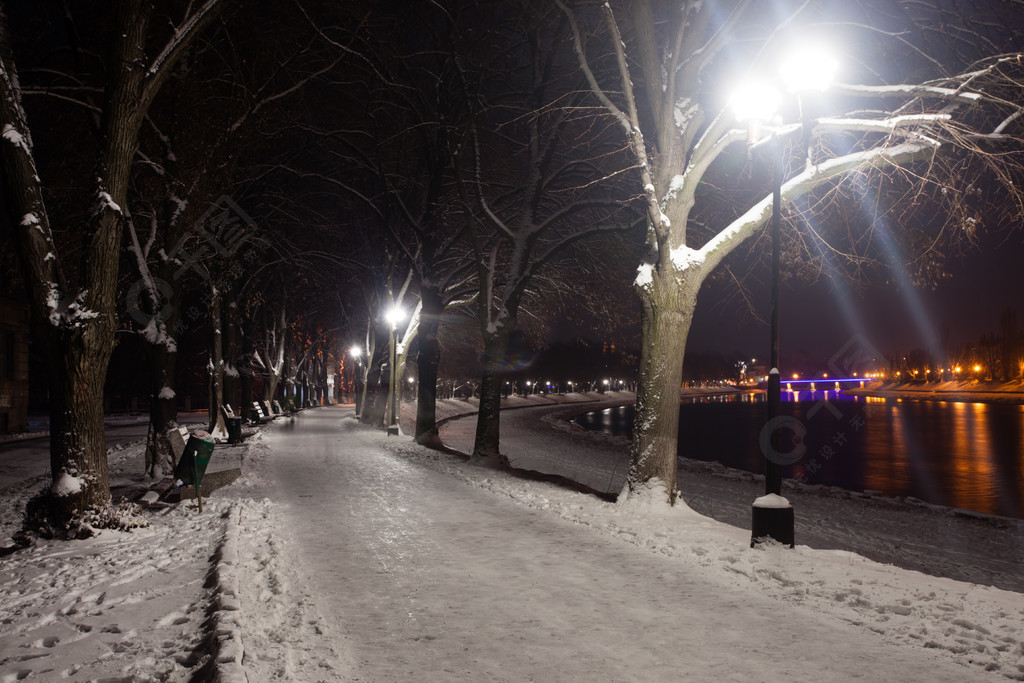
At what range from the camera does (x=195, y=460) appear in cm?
1051

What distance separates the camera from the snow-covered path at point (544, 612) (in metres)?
4.85

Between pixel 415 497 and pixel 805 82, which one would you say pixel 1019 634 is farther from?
pixel 415 497

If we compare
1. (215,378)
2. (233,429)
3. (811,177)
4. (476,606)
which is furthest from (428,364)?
(476,606)

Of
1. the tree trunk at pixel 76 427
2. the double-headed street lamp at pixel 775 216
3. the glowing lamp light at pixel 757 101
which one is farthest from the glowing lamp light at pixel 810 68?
the tree trunk at pixel 76 427

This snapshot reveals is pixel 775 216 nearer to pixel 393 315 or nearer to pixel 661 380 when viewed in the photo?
pixel 661 380

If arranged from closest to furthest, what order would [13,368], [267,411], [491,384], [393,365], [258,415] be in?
[491,384]
[393,365]
[13,368]
[258,415]
[267,411]

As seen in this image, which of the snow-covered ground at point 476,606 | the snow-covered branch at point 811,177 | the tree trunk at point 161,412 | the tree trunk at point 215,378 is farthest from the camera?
the tree trunk at point 215,378

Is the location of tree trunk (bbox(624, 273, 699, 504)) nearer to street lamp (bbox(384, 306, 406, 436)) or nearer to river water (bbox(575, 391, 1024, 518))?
river water (bbox(575, 391, 1024, 518))

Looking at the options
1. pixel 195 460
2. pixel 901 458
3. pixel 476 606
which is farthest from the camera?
pixel 901 458

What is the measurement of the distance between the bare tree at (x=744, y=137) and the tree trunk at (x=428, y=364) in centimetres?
1132

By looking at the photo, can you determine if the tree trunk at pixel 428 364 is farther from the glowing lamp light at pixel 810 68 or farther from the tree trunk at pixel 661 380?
the glowing lamp light at pixel 810 68

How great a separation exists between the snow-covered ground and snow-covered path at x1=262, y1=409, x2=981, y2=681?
2 cm

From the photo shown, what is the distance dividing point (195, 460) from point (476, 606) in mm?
6204

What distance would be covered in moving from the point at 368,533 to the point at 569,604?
12.0 ft
